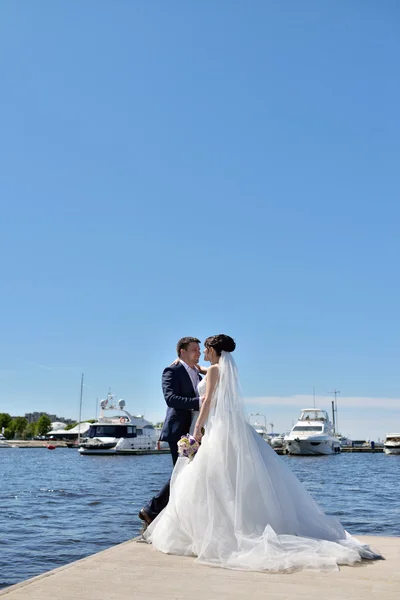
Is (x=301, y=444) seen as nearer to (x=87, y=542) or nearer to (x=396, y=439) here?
(x=396, y=439)

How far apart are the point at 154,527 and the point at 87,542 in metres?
4.39

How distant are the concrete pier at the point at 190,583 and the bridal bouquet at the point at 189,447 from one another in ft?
3.52

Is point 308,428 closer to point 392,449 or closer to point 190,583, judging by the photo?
point 392,449

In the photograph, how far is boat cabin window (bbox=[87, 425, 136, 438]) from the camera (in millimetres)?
75188

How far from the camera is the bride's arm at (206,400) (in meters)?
6.05

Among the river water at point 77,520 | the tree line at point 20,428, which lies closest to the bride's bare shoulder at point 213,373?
the river water at point 77,520

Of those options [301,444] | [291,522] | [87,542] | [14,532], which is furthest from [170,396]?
[301,444]

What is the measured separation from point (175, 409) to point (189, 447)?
2.25 ft

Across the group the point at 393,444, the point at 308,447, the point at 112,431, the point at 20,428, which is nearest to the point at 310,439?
the point at 308,447

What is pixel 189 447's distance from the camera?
605cm

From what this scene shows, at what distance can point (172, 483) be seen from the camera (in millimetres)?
6164

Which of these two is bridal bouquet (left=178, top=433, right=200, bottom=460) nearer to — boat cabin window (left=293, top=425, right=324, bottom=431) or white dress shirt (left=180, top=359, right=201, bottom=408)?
white dress shirt (left=180, top=359, right=201, bottom=408)

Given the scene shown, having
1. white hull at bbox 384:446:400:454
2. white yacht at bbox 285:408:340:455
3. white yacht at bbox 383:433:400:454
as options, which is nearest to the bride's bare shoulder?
white yacht at bbox 285:408:340:455

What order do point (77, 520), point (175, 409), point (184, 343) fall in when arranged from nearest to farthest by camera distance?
point (175, 409) < point (184, 343) < point (77, 520)
